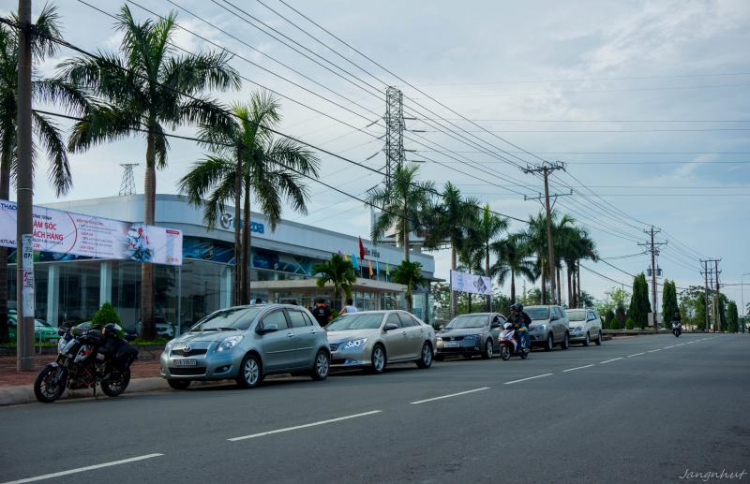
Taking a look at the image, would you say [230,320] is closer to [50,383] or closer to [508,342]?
[50,383]

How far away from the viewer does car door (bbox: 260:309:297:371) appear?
15.5m

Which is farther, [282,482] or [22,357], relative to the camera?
[22,357]

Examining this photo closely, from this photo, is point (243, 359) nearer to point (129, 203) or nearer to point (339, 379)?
point (339, 379)

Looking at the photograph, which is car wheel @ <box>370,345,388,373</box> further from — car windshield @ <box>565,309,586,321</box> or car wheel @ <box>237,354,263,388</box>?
car windshield @ <box>565,309,586,321</box>

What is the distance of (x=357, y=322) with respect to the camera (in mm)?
19656

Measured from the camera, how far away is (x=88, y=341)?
42.7 feet

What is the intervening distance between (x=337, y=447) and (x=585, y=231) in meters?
71.7

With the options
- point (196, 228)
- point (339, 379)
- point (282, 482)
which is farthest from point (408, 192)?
point (282, 482)

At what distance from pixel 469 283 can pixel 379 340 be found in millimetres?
29471

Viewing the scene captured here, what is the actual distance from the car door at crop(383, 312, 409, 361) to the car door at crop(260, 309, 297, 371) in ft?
11.2

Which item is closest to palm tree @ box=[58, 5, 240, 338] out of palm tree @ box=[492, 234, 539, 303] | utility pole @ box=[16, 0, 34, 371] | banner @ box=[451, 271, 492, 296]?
utility pole @ box=[16, 0, 34, 371]

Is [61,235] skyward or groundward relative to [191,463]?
skyward

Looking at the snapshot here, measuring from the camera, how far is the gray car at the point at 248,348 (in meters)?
14.5

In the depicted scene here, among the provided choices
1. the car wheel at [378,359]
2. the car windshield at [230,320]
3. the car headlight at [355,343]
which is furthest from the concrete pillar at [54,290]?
the car windshield at [230,320]
